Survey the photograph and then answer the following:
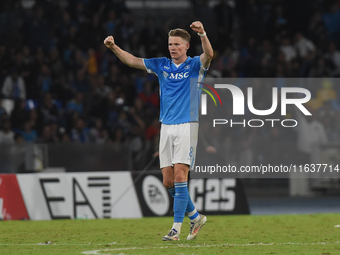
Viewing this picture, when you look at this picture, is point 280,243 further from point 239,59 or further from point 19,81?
point 239,59

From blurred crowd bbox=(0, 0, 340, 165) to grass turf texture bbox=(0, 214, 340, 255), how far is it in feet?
11.6

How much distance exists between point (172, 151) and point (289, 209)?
6.74 metres

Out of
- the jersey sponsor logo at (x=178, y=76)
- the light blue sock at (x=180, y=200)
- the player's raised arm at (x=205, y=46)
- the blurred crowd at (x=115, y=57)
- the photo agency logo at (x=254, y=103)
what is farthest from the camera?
the blurred crowd at (x=115, y=57)

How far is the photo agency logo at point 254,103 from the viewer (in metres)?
13.7

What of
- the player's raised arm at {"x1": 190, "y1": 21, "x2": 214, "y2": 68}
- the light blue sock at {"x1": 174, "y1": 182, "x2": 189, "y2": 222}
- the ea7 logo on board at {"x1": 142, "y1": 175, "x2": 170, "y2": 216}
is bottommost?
the ea7 logo on board at {"x1": 142, "y1": 175, "x2": 170, "y2": 216}

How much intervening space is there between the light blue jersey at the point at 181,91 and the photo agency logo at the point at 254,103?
16.2ft

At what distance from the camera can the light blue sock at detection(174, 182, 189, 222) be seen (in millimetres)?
7852

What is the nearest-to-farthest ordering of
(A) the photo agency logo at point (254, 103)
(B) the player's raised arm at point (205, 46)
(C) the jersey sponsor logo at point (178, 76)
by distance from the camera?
1. (B) the player's raised arm at point (205, 46)
2. (C) the jersey sponsor logo at point (178, 76)
3. (A) the photo agency logo at point (254, 103)

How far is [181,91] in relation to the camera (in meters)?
7.95

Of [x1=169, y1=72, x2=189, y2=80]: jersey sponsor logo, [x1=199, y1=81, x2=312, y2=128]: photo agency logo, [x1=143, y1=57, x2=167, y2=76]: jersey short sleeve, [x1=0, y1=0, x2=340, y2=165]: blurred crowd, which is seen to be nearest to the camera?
[x1=169, y1=72, x2=189, y2=80]: jersey sponsor logo

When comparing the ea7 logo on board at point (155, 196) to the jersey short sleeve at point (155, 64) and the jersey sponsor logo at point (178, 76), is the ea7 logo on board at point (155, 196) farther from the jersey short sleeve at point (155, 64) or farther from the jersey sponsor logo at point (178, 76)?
the jersey sponsor logo at point (178, 76)

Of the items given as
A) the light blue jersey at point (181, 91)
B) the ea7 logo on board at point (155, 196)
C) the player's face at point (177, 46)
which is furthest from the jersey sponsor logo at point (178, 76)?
the ea7 logo on board at point (155, 196)

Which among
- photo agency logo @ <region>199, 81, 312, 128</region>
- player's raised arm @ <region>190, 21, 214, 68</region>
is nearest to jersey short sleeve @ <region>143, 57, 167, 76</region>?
player's raised arm @ <region>190, 21, 214, 68</region>

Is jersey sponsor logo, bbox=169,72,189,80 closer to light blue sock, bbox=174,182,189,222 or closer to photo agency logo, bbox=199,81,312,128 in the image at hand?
light blue sock, bbox=174,182,189,222
